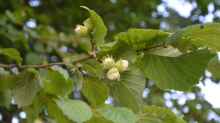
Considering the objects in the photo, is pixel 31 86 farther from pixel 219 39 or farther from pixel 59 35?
pixel 59 35

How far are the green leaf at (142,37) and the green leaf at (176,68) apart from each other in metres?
0.03

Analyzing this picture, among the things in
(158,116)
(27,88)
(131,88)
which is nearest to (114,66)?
(131,88)

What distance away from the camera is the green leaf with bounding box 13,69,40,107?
1156 millimetres

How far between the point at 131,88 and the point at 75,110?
0.13 m

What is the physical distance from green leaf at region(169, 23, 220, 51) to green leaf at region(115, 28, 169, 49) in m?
0.02

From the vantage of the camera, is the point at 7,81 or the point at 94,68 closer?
the point at 94,68

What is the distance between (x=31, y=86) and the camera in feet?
3.82

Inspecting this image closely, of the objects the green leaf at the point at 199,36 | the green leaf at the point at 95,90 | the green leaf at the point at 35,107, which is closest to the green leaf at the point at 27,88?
the green leaf at the point at 35,107

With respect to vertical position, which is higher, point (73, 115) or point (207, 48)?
point (207, 48)

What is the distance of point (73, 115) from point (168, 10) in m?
2.67

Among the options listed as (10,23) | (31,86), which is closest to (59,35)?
(10,23)

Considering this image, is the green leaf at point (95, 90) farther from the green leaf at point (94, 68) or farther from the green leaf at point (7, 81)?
the green leaf at point (7, 81)

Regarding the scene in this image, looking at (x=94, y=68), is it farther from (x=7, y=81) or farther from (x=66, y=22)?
(x=66, y=22)

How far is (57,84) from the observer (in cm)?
113
